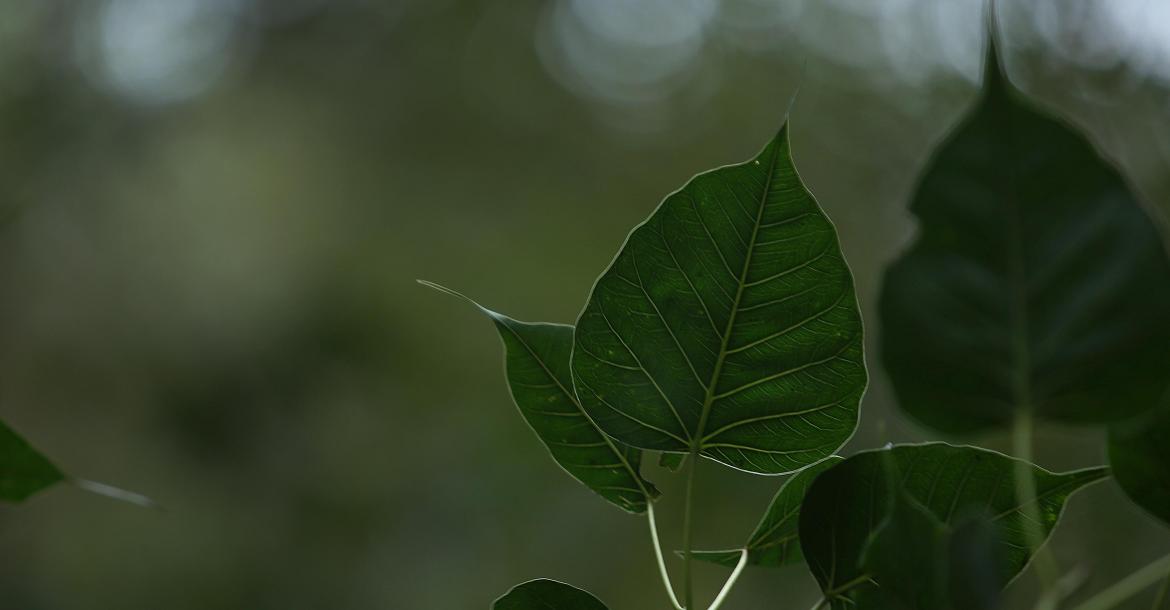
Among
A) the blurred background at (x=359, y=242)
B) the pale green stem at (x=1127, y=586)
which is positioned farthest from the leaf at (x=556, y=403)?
the blurred background at (x=359, y=242)

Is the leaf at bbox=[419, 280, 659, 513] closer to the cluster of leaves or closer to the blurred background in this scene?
the cluster of leaves

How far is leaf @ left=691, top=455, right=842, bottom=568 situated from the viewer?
21 centimetres

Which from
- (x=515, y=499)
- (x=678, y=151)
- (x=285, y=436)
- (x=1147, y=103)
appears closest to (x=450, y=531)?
(x=515, y=499)

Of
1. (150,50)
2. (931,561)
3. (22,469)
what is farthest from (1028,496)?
(150,50)

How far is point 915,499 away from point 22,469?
0.21 meters

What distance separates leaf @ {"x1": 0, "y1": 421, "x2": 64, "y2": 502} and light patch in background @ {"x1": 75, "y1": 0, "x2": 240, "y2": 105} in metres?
2.63

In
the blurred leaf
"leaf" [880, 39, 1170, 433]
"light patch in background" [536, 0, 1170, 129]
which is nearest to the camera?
"leaf" [880, 39, 1170, 433]

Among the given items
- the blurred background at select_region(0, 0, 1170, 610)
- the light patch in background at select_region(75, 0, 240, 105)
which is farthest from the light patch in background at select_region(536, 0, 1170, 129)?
the light patch in background at select_region(75, 0, 240, 105)

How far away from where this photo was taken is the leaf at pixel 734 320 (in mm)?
165

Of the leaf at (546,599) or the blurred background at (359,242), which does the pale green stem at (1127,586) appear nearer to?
the leaf at (546,599)

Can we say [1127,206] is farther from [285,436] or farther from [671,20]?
[671,20]

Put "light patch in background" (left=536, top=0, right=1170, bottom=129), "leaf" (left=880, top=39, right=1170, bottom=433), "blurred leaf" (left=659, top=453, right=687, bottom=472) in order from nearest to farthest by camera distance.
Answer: "leaf" (left=880, top=39, right=1170, bottom=433), "blurred leaf" (left=659, top=453, right=687, bottom=472), "light patch in background" (left=536, top=0, right=1170, bottom=129)

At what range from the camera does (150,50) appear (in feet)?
8.59

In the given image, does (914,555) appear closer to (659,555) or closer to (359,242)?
(659,555)
